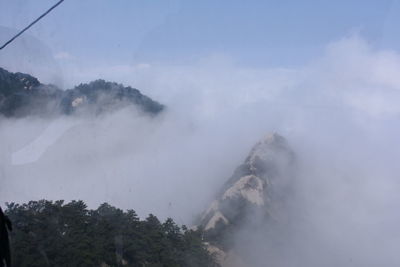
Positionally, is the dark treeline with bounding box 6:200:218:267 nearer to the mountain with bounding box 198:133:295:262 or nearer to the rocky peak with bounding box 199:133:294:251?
the mountain with bounding box 198:133:295:262

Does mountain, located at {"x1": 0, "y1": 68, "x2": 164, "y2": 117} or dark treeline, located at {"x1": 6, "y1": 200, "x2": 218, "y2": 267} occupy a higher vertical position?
mountain, located at {"x1": 0, "y1": 68, "x2": 164, "y2": 117}

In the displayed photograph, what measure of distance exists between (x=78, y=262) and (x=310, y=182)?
26973 mm

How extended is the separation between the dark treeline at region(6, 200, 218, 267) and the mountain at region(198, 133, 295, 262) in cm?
884

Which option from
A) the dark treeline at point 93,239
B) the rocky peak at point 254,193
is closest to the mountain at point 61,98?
the rocky peak at point 254,193

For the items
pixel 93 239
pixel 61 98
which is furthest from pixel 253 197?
pixel 61 98

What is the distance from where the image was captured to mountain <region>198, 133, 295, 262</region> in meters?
29.0

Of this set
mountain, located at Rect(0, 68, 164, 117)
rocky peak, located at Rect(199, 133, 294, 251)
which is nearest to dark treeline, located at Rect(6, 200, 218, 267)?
rocky peak, located at Rect(199, 133, 294, 251)

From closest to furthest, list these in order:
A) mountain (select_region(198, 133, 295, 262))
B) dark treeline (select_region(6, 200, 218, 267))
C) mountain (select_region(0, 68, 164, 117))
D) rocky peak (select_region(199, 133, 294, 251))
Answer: dark treeline (select_region(6, 200, 218, 267))
mountain (select_region(198, 133, 295, 262))
rocky peak (select_region(199, 133, 294, 251))
mountain (select_region(0, 68, 164, 117))

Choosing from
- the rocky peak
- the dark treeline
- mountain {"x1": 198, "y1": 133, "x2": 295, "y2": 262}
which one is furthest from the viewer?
the rocky peak

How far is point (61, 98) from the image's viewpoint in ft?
149

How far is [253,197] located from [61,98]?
2394 centimetres

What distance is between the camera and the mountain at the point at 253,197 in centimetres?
2897

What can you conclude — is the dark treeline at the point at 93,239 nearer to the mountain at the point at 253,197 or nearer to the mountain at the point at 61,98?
the mountain at the point at 253,197

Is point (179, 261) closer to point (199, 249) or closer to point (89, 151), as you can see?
point (199, 249)
